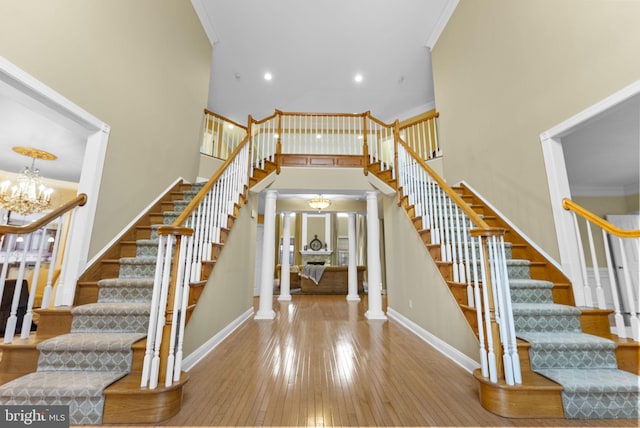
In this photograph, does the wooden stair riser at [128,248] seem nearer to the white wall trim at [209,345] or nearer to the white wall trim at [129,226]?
the white wall trim at [129,226]

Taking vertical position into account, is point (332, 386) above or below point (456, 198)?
below

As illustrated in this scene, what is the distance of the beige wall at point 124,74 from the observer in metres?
1.96

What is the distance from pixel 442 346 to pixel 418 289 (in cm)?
75

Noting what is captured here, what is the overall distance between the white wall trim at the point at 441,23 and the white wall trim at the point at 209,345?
607 cm

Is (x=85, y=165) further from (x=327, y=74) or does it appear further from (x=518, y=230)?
(x=327, y=74)

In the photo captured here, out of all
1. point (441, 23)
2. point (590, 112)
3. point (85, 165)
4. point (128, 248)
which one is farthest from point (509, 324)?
point (441, 23)

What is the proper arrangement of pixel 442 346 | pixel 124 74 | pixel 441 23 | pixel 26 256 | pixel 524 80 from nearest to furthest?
1. pixel 26 256
2. pixel 442 346
3. pixel 124 74
4. pixel 524 80
5. pixel 441 23

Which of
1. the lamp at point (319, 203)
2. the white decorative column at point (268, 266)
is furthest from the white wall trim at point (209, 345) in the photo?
the lamp at point (319, 203)

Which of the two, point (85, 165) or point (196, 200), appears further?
point (85, 165)

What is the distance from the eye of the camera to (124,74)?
2.76 metres

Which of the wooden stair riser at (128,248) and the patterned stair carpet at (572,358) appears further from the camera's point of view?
the wooden stair riser at (128,248)

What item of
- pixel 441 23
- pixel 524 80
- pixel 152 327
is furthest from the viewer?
pixel 441 23

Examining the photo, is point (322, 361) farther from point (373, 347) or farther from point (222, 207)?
point (222, 207)

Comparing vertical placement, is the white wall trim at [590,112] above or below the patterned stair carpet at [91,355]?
above
